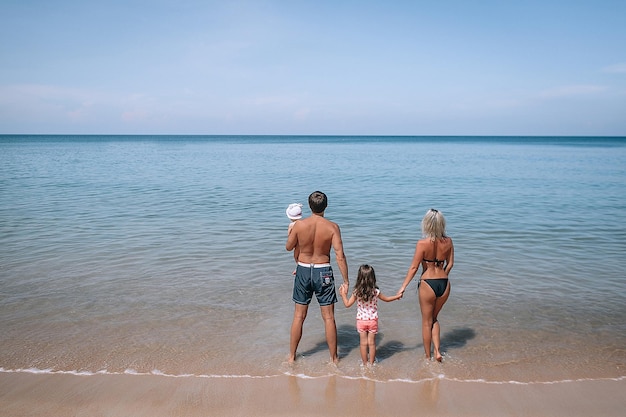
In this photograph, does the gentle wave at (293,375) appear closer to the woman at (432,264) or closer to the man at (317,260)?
the man at (317,260)

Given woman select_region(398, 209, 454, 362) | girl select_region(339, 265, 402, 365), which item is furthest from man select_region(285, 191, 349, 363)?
woman select_region(398, 209, 454, 362)

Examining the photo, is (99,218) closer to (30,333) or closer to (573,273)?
(30,333)

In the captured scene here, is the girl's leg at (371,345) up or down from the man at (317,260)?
down

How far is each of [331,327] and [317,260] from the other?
31.5 inches

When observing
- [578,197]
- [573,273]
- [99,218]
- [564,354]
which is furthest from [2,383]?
[578,197]

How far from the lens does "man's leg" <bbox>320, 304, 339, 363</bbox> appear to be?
538cm

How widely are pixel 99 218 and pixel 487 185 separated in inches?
754

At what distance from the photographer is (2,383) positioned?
5.02 metres

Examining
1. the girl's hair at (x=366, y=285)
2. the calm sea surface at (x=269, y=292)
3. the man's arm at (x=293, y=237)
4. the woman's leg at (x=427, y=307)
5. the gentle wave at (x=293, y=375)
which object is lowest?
the calm sea surface at (x=269, y=292)

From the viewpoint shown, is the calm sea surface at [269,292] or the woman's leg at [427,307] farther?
the calm sea surface at [269,292]

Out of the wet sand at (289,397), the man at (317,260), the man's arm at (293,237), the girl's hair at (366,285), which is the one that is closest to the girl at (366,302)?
the girl's hair at (366,285)

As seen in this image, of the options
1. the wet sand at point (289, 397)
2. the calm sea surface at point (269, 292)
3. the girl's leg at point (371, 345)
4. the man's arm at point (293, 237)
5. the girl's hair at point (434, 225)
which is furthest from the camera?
the calm sea surface at point (269, 292)

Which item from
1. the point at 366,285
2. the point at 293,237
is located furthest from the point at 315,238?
the point at 366,285

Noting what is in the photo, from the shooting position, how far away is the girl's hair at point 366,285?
5152 millimetres
